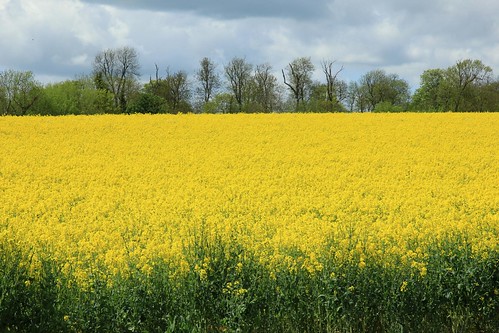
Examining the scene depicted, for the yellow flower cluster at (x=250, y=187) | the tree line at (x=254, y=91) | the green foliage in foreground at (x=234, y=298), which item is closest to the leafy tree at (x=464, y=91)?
the tree line at (x=254, y=91)

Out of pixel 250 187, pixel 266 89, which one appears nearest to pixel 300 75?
pixel 266 89

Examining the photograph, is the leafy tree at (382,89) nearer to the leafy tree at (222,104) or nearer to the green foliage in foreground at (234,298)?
the leafy tree at (222,104)

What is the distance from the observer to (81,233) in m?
11.2

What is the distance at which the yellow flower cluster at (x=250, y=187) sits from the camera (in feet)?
31.1

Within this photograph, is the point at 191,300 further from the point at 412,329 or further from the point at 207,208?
the point at 207,208

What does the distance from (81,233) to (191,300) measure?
4.38 meters

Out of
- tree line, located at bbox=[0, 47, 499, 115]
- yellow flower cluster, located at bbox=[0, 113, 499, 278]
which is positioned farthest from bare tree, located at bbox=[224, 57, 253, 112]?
yellow flower cluster, located at bbox=[0, 113, 499, 278]

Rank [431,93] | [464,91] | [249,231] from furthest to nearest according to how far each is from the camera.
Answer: [431,93]
[464,91]
[249,231]

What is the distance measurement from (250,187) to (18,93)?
36756 millimetres

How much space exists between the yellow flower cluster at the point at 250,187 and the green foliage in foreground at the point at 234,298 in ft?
0.82

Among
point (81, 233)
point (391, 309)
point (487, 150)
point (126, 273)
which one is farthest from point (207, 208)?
point (487, 150)

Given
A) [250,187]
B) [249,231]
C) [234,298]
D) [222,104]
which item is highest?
[222,104]

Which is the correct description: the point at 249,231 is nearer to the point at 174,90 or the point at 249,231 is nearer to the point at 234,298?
the point at 234,298

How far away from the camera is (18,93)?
1845 inches
